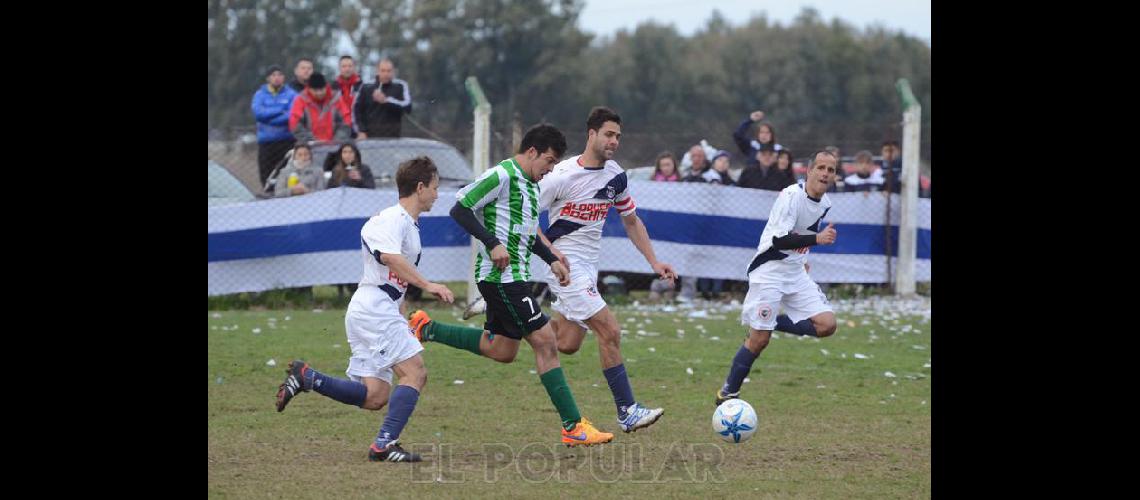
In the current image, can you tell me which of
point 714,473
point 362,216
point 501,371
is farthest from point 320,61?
point 714,473

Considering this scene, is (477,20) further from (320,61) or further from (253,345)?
(253,345)

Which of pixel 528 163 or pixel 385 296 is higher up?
pixel 528 163

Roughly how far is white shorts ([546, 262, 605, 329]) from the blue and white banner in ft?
16.9

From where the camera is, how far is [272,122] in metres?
16.1

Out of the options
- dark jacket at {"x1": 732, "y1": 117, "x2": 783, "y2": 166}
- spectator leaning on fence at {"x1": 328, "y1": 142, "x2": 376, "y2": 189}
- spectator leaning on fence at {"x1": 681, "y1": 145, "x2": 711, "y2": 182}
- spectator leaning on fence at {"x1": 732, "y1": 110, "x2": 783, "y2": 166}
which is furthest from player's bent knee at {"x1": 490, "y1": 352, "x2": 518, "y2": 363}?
dark jacket at {"x1": 732, "y1": 117, "x2": 783, "y2": 166}

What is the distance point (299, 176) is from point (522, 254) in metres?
7.59

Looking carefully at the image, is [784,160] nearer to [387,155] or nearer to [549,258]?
[387,155]

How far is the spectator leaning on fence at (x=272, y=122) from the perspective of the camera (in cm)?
1608

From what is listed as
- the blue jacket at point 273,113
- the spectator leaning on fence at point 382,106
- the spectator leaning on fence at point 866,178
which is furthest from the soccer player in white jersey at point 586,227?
the spectator leaning on fence at point 866,178

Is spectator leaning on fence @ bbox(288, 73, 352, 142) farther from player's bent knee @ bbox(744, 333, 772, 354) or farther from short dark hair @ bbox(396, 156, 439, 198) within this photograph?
short dark hair @ bbox(396, 156, 439, 198)
